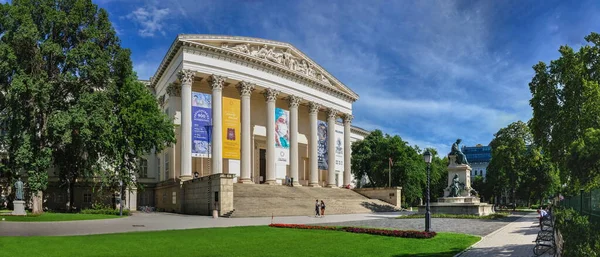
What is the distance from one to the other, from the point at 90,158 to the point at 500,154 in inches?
1960

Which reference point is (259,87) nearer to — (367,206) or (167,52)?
(167,52)

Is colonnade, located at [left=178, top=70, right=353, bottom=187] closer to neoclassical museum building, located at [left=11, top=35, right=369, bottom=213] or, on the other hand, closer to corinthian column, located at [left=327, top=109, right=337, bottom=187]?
corinthian column, located at [left=327, top=109, right=337, bottom=187]

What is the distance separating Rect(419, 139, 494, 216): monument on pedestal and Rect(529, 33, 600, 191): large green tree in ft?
21.3

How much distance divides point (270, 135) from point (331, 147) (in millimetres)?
13042

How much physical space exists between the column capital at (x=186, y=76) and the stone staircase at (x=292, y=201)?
39.6 ft

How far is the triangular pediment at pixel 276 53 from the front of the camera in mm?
51656

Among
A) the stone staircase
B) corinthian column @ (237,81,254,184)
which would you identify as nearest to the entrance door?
the stone staircase

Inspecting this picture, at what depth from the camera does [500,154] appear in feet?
201

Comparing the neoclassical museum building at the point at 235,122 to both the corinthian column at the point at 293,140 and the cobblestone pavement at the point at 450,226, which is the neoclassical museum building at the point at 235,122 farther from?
the cobblestone pavement at the point at 450,226

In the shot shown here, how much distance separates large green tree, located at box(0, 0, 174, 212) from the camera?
35.1 metres

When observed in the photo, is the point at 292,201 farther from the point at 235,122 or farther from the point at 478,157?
the point at 478,157

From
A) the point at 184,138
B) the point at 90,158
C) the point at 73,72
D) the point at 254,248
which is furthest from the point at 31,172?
the point at 254,248

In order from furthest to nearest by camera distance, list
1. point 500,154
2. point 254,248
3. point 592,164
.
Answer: point 500,154 → point 592,164 → point 254,248

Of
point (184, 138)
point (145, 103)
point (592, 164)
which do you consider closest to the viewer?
point (592, 164)
